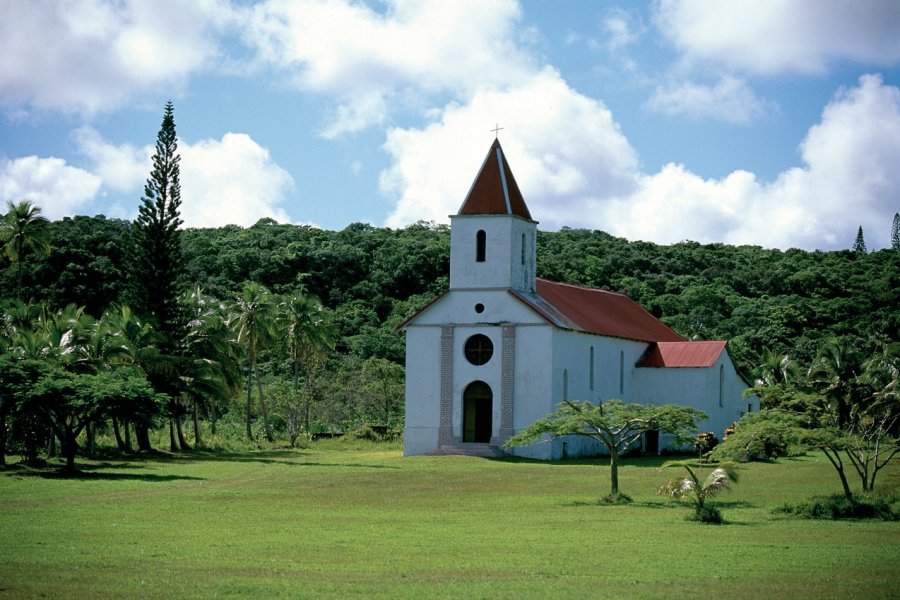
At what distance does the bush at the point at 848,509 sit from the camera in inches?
906

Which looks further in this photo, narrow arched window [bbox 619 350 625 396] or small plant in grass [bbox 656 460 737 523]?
narrow arched window [bbox 619 350 625 396]

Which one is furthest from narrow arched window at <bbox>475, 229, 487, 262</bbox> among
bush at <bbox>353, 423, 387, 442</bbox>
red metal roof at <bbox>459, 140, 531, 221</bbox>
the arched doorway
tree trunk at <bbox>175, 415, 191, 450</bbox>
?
tree trunk at <bbox>175, 415, 191, 450</bbox>

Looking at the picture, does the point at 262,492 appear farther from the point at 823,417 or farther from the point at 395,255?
the point at 395,255

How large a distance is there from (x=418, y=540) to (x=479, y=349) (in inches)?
1022

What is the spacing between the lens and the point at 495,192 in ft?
150

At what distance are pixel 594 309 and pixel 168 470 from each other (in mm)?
22252

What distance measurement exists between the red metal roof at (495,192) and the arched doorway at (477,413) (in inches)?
270

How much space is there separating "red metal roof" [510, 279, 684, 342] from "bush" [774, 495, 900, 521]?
2007 cm

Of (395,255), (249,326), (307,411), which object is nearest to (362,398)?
(307,411)

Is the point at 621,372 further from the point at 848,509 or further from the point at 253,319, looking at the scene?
the point at 848,509

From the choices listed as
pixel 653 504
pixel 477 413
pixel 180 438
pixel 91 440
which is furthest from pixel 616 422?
pixel 180 438

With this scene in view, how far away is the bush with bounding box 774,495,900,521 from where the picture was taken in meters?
23.0

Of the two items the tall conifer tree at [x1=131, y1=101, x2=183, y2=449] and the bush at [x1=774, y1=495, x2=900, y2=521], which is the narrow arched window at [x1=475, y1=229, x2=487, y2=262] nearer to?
the tall conifer tree at [x1=131, y1=101, x2=183, y2=449]

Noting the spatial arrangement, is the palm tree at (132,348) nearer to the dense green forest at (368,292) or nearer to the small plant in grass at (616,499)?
the dense green forest at (368,292)
